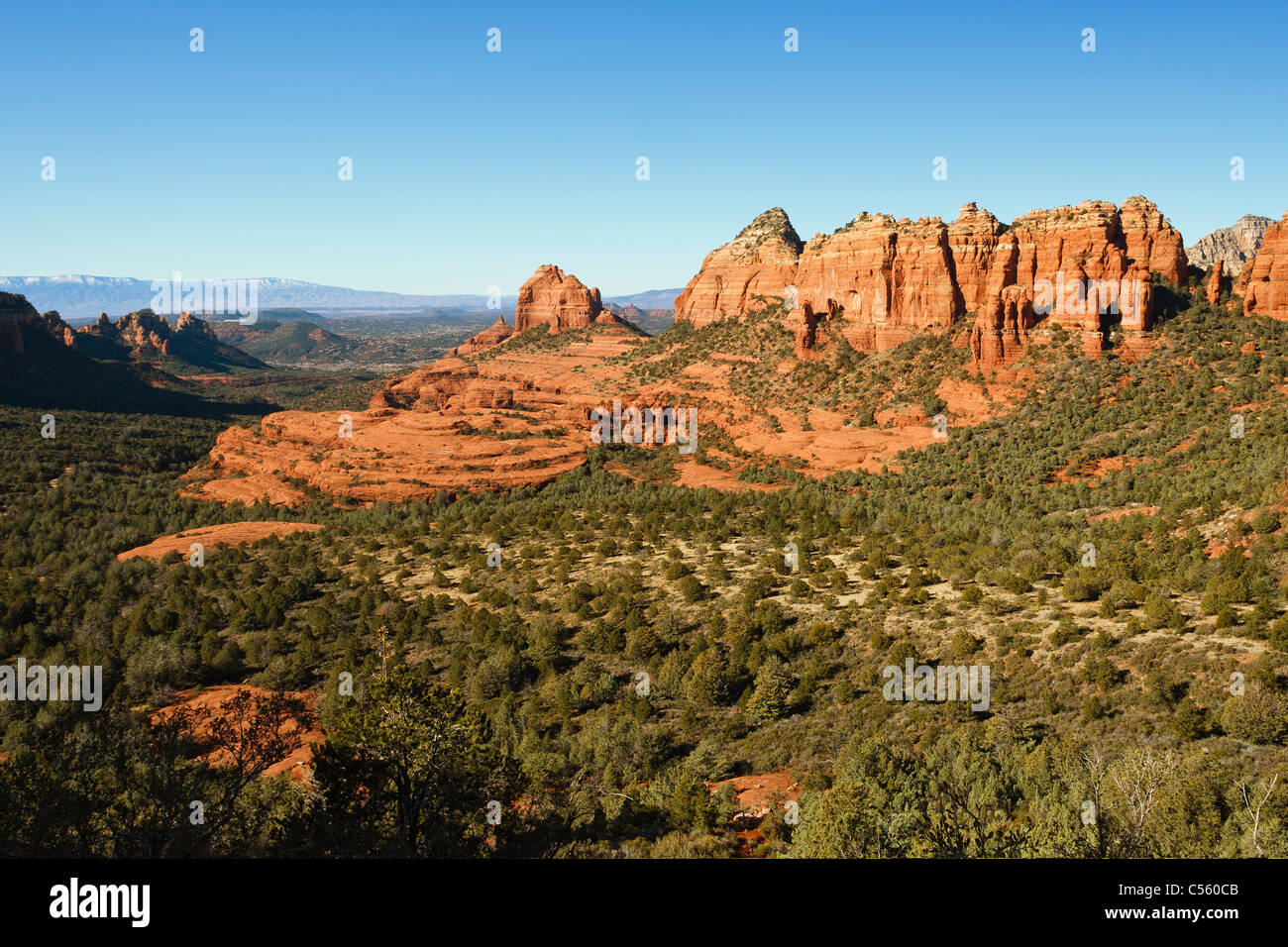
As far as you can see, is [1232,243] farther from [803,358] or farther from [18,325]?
[18,325]

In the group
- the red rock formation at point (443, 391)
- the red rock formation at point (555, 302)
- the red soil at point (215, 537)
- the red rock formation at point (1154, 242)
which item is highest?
the red rock formation at point (555, 302)

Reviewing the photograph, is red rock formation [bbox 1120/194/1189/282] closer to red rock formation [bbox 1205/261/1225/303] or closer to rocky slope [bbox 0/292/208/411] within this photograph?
red rock formation [bbox 1205/261/1225/303]

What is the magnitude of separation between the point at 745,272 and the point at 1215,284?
52272 millimetres

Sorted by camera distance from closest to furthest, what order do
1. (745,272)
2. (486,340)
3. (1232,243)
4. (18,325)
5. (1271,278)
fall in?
(1271,278)
(745,272)
(18,325)
(486,340)
(1232,243)

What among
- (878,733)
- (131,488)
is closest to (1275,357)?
(878,733)

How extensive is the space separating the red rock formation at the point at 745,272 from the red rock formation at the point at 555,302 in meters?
28.4

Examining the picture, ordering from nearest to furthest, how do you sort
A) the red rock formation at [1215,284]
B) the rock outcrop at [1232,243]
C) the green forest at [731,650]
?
the green forest at [731,650]
the red rock formation at [1215,284]
the rock outcrop at [1232,243]

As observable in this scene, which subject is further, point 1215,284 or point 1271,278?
point 1215,284

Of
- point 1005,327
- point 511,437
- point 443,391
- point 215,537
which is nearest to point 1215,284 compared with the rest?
point 1005,327

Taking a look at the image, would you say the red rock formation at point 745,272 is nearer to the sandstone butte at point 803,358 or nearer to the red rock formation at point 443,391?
the sandstone butte at point 803,358

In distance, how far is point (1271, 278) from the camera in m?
56.2

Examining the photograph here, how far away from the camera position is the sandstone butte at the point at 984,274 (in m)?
62.0

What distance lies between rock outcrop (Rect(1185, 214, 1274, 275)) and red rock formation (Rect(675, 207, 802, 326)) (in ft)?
369

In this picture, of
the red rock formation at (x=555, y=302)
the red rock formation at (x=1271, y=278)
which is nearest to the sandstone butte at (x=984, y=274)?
the red rock formation at (x=1271, y=278)
